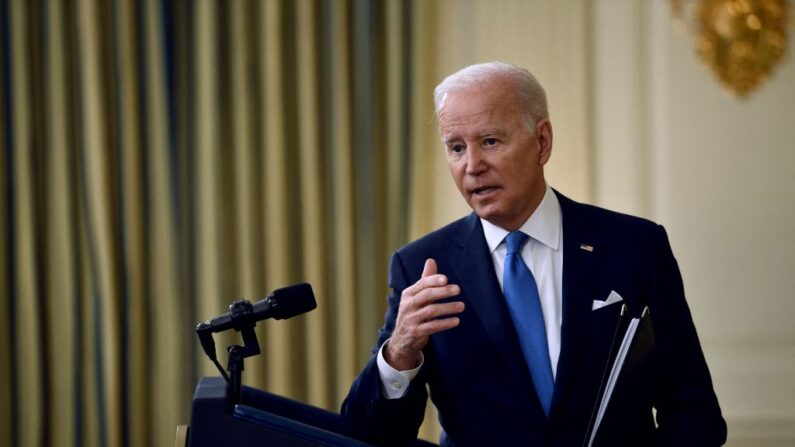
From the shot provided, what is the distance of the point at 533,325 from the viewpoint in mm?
2184

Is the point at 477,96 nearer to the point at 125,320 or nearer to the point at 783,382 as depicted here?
the point at 125,320

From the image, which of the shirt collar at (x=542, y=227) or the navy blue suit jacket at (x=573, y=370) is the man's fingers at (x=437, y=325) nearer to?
the navy blue suit jacket at (x=573, y=370)

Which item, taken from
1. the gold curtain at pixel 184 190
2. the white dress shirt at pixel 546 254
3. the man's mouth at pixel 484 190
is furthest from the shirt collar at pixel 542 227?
the gold curtain at pixel 184 190

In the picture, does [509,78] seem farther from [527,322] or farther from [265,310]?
[265,310]

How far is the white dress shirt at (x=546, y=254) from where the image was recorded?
2197 mm

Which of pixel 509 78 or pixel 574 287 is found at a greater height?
pixel 509 78

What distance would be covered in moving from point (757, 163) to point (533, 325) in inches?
94.3

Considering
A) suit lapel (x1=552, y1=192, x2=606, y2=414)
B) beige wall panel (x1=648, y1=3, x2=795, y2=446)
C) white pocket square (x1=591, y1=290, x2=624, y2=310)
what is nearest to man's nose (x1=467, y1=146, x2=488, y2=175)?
suit lapel (x1=552, y1=192, x2=606, y2=414)

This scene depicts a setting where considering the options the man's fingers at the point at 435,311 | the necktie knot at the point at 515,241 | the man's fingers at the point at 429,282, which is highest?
the necktie knot at the point at 515,241

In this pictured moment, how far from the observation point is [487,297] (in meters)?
2.21

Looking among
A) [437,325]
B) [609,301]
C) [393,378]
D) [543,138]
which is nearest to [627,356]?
[437,325]

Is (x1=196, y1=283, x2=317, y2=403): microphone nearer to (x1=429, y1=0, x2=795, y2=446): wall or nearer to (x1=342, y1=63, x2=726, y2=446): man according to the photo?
(x1=342, y1=63, x2=726, y2=446): man

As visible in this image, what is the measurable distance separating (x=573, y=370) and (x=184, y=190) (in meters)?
2.34

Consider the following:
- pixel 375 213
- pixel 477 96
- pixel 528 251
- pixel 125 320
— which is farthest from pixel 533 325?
pixel 125 320
